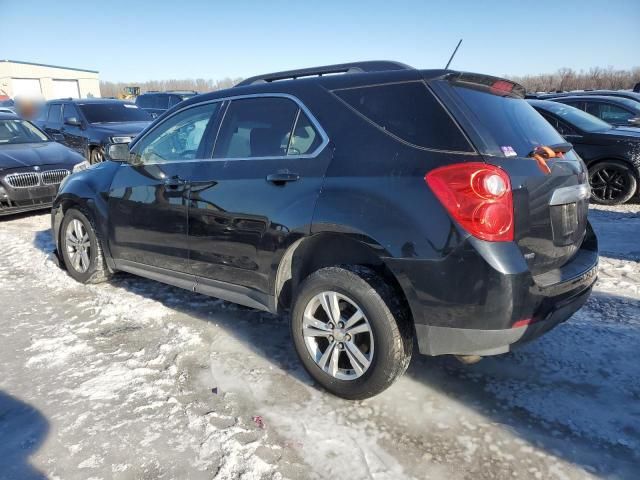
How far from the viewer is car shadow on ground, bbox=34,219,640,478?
242 centimetres

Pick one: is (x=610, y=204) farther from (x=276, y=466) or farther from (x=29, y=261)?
(x=29, y=261)

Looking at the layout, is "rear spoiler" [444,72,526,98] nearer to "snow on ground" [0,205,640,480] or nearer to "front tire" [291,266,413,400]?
"front tire" [291,266,413,400]

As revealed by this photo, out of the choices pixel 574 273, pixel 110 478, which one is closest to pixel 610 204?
pixel 574 273

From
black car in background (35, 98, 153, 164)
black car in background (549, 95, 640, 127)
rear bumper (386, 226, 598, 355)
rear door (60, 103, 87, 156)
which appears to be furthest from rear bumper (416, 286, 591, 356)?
rear door (60, 103, 87, 156)

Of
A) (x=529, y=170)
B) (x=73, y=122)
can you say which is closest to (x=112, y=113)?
(x=73, y=122)

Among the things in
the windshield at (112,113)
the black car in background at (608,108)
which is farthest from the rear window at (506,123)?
the windshield at (112,113)

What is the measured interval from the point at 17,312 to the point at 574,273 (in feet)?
14.0

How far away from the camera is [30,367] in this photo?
3.24m

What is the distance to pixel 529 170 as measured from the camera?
8.04 feet

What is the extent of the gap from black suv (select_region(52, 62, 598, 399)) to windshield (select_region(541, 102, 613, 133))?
18.2 ft

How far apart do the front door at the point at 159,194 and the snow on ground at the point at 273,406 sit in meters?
0.57

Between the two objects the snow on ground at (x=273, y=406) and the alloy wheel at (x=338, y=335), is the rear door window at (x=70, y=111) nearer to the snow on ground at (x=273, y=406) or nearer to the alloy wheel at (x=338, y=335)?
the snow on ground at (x=273, y=406)

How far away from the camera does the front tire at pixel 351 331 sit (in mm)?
2555

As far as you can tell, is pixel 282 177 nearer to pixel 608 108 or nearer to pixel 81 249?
pixel 81 249
